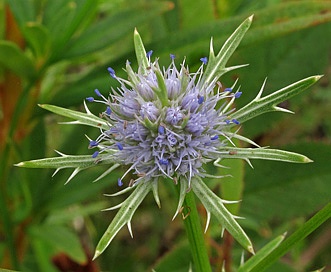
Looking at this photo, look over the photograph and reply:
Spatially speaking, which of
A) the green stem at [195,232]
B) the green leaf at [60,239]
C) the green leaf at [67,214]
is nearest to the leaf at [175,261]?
the green leaf at [60,239]

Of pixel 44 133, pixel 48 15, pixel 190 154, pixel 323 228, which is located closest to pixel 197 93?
pixel 190 154

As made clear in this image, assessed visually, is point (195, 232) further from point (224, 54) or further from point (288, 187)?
point (288, 187)

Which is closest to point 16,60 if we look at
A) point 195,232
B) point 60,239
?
point 60,239

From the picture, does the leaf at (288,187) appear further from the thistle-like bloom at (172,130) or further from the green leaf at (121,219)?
the green leaf at (121,219)

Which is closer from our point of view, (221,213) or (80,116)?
(221,213)

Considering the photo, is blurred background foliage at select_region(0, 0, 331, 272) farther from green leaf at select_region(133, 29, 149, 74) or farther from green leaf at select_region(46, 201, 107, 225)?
→ green leaf at select_region(133, 29, 149, 74)
